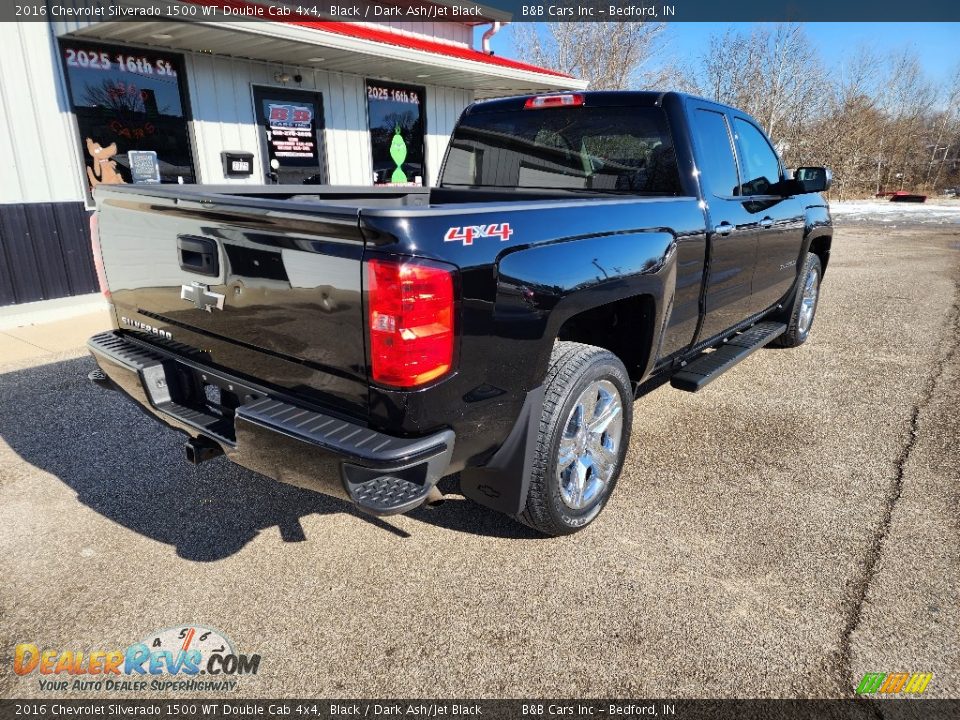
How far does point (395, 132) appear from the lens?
35.5ft

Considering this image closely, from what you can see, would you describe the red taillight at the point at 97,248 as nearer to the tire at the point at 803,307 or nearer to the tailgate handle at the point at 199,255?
the tailgate handle at the point at 199,255

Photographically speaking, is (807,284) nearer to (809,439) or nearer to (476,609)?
(809,439)

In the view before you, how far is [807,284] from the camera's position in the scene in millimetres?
5879

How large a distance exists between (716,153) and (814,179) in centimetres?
113

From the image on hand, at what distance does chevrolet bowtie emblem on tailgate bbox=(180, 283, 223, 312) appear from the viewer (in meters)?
2.41

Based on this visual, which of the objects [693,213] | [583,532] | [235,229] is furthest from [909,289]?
[235,229]

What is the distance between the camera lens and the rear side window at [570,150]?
358cm

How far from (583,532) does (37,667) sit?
2.21 m

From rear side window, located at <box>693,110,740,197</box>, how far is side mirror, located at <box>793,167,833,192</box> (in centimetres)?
68

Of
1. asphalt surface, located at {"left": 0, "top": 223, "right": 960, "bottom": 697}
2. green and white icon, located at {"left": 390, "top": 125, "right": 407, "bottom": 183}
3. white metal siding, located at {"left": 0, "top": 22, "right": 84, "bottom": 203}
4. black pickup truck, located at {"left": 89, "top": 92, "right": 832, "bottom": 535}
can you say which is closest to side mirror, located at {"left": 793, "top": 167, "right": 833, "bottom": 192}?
black pickup truck, located at {"left": 89, "top": 92, "right": 832, "bottom": 535}

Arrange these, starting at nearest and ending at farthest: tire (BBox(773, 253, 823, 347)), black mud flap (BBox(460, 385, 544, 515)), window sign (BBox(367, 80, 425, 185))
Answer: black mud flap (BBox(460, 385, 544, 515))
tire (BBox(773, 253, 823, 347))
window sign (BBox(367, 80, 425, 185))

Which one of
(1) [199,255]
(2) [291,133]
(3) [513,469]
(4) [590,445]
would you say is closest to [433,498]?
(3) [513,469]

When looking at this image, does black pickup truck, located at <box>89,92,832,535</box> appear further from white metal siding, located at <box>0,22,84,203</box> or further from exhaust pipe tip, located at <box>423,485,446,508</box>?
white metal siding, located at <box>0,22,84,203</box>

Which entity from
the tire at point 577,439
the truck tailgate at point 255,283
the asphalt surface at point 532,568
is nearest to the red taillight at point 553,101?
the tire at point 577,439
